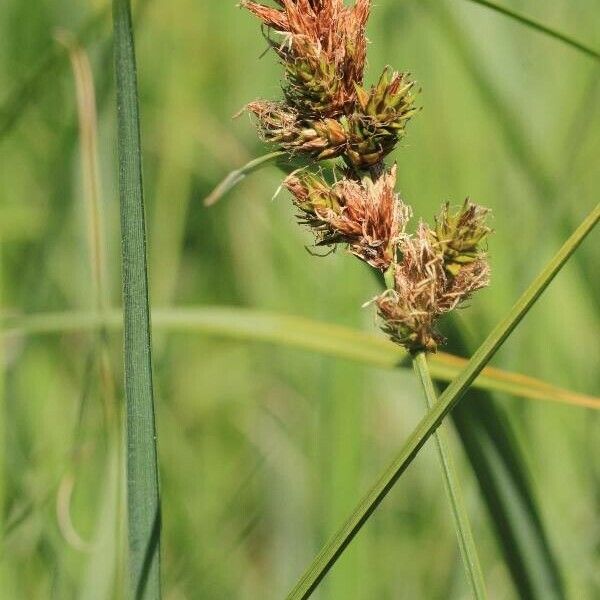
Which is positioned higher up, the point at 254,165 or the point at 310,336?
the point at 254,165

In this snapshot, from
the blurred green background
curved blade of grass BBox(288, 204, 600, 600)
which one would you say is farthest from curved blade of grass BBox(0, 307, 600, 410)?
curved blade of grass BBox(288, 204, 600, 600)

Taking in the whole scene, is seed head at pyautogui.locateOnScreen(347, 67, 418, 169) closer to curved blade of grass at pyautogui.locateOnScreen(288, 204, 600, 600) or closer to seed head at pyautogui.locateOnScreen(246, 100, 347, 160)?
seed head at pyautogui.locateOnScreen(246, 100, 347, 160)

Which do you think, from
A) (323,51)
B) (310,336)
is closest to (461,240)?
(323,51)

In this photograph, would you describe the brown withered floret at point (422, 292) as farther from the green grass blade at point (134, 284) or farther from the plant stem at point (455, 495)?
the green grass blade at point (134, 284)

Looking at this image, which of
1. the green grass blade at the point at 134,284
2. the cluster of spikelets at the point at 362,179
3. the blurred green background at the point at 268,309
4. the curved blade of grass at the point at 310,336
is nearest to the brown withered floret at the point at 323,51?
the cluster of spikelets at the point at 362,179

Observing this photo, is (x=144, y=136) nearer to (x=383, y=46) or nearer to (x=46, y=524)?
(x=383, y=46)

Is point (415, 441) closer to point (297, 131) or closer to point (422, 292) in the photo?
point (422, 292)
